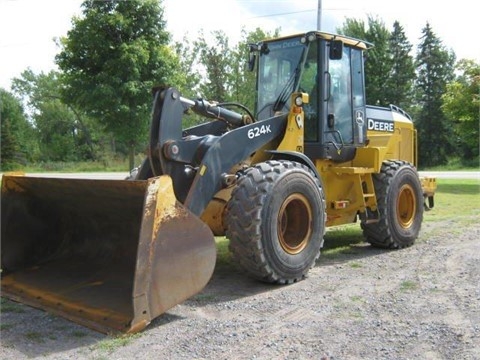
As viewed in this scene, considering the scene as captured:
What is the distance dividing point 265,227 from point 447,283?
2.02m

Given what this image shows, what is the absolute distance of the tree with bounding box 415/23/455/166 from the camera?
44406 mm

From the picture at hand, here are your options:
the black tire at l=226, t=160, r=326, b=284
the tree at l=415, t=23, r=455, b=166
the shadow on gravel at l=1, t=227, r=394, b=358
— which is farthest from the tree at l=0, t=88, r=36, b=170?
the black tire at l=226, t=160, r=326, b=284

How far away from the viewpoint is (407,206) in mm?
7777

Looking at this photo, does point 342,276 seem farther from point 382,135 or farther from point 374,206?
point 382,135

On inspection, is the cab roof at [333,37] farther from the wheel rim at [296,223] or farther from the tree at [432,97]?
the tree at [432,97]

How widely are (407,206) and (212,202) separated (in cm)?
350

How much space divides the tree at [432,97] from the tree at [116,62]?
33.3 m

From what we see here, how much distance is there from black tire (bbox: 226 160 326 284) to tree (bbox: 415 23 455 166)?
41.3m

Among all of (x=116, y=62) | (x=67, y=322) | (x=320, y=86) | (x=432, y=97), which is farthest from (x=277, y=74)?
(x=432, y=97)

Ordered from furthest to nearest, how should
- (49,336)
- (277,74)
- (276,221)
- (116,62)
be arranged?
(116,62)
(277,74)
(276,221)
(49,336)

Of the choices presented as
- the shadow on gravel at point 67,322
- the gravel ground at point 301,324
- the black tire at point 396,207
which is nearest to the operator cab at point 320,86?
the black tire at point 396,207

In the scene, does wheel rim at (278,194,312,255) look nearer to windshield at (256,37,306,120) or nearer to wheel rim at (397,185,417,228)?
windshield at (256,37,306,120)

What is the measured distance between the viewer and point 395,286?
5359mm

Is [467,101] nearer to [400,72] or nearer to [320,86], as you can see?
[320,86]
